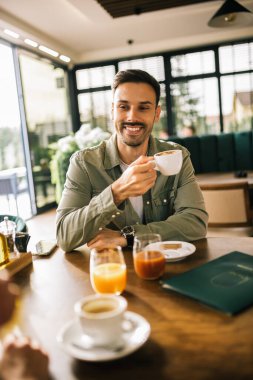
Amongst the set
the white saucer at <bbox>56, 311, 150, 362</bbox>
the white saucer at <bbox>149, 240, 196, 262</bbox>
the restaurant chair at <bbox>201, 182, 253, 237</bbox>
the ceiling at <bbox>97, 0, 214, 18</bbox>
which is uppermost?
the ceiling at <bbox>97, 0, 214, 18</bbox>

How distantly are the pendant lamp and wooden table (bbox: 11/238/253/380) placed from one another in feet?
9.62

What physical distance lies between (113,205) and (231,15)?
2854 millimetres

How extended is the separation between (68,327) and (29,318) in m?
0.18

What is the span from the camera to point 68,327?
778 millimetres

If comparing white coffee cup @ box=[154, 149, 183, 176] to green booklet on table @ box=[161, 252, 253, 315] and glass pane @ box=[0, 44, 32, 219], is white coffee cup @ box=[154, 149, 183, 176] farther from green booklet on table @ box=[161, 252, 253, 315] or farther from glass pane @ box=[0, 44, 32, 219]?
glass pane @ box=[0, 44, 32, 219]

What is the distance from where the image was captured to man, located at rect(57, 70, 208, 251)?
145 cm

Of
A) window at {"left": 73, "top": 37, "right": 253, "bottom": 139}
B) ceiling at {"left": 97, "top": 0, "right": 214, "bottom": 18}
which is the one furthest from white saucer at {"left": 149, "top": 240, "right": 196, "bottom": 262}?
window at {"left": 73, "top": 37, "right": 253, "bottom": 139}

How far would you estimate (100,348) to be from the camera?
28.0 inches

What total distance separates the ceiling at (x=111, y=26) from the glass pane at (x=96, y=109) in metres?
0.73

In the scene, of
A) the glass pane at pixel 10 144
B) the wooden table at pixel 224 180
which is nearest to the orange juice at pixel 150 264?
the wooden table at pixel 224 180

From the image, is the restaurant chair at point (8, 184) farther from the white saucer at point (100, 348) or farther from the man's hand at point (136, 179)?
the white saucer at point (100, 348)

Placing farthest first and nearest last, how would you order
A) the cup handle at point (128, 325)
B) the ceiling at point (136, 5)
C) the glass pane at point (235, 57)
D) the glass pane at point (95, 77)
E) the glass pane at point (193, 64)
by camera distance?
the glass pane at point (95, 77) < the glass pane at point (193, 64) < the glass pane at point (235, 57) < the ceiling at point (136, 5) < the cup handle at point (128, 325)

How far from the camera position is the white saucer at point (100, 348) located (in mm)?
680

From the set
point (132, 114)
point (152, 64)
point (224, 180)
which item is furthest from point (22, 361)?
point (152, 64)
